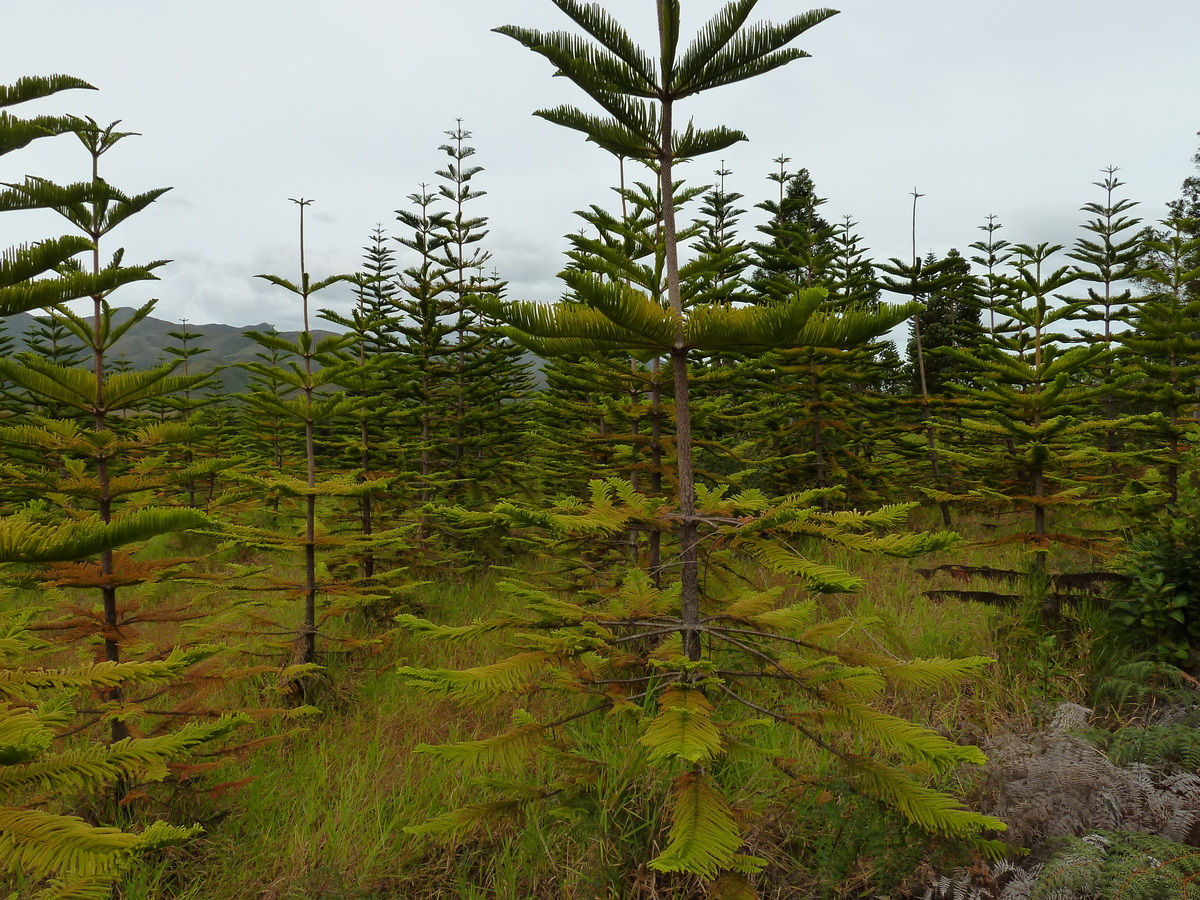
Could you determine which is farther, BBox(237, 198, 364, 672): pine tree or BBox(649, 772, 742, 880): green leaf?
BBox(237, 198, 364, 672): pine tree

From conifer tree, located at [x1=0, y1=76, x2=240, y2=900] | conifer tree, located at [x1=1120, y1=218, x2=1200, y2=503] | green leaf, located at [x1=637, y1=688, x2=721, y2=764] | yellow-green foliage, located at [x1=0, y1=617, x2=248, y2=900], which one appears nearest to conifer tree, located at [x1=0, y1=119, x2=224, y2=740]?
conifer tree, located at [x1=0, y1=76, x2=240, y2=900]

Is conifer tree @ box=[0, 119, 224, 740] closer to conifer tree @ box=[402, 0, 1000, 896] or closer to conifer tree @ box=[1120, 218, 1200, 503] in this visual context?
conifer tree @ box=[402, 0, 1000, 896]

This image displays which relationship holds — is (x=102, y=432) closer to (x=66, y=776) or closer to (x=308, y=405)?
(x=308, y=405)

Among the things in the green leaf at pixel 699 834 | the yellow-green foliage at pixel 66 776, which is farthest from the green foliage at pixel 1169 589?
the yellow-green foliage at pixel 66 776

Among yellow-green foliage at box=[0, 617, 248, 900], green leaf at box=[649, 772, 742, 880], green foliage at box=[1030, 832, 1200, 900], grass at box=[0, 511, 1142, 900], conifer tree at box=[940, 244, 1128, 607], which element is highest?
conifer tree at box=[940, 244, 1128, 607]

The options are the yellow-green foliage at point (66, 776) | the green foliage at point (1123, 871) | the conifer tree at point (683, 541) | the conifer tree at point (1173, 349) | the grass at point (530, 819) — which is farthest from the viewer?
the conifer tree at point (1173, 349)

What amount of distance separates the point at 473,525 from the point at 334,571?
6.16 ft

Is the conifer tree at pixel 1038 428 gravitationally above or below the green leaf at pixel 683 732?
above

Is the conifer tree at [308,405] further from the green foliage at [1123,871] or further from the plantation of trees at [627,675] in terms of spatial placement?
the green foliage at [1123,871]

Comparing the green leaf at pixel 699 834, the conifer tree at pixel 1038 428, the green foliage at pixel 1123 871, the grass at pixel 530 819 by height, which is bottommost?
the grass at pixel 530 819

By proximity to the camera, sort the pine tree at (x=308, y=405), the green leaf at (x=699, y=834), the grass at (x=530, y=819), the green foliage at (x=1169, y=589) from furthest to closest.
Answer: the pine tree at (x=308, y=405), the green foliage at (x=1169, y=589), the grass at (x=530, y=819), the green leaf at (x=699, y=834)

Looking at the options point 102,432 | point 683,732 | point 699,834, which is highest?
point 102,432

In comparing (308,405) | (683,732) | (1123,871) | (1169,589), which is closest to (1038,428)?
(1169,589)

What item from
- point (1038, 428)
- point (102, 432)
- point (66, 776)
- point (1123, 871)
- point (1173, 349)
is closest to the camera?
point (66, 776)
